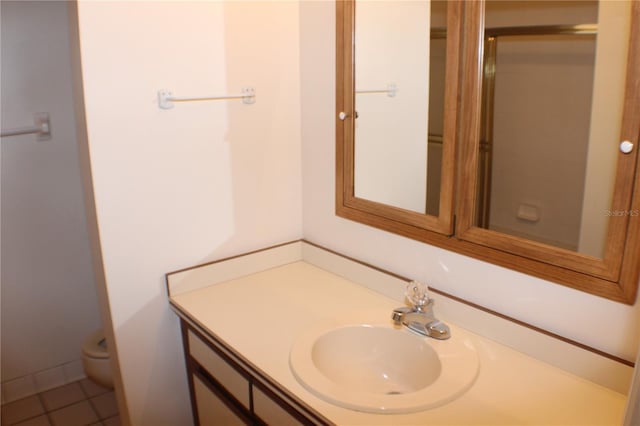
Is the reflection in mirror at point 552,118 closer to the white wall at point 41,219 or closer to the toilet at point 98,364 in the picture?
the toilet at point 98,364

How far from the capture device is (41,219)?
7.93 ft

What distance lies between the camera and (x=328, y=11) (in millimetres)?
1767

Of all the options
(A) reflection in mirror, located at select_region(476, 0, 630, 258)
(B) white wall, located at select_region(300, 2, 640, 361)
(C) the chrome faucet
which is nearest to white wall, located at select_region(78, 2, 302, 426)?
(B) white wall, located at select_region(300, 2, 640, 361)

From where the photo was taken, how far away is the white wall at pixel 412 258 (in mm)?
1238

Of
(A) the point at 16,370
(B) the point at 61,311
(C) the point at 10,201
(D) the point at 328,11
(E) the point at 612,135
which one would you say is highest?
(D) the point at 328,11

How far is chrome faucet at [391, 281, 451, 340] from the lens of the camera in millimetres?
1456

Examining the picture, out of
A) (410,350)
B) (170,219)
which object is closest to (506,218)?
(410,350)

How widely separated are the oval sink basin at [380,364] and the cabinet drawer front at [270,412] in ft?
0.34

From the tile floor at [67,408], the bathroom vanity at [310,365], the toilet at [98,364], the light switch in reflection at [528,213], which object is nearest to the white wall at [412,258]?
the bathroom vanity at [310,365]

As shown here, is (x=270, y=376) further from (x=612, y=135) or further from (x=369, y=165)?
(x=612, y=135)

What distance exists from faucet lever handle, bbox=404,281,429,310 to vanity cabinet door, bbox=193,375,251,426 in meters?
0.56

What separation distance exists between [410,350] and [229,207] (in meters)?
0.78

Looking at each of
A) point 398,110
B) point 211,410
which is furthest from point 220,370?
point 398,110

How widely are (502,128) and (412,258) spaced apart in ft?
1.57
